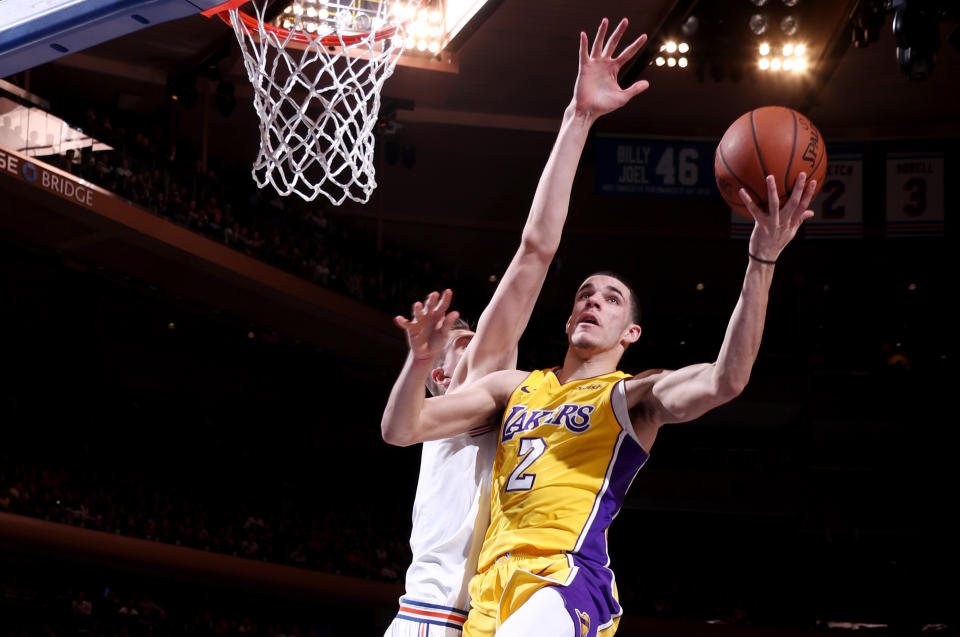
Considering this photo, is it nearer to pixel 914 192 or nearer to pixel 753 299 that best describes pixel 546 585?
pixel 753 299

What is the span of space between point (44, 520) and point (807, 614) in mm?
11144

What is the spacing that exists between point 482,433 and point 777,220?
1296 millimetres

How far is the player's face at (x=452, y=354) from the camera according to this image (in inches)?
Answer: 168

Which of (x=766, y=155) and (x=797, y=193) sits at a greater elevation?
(x=766, y=155)

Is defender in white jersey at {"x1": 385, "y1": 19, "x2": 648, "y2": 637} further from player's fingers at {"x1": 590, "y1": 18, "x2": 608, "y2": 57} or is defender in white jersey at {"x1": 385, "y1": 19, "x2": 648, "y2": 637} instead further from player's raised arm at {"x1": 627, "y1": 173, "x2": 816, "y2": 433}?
player's raised arm at {"x1": 627, "y1": 173, "x2": 816, "y2": 433}

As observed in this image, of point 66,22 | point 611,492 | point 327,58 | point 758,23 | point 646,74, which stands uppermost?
point 758,23

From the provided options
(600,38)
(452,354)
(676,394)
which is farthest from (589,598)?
(600,38)

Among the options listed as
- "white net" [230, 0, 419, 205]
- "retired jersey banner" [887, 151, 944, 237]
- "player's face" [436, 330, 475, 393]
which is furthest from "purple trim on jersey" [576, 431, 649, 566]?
"retired jersey banner" [887, 151, 944, 237]

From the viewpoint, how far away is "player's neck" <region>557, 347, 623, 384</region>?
3.62m

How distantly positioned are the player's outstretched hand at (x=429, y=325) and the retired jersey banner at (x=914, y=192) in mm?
15822

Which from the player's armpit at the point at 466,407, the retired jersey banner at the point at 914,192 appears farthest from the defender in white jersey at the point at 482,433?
the retired jersey banner at the point at 914,192

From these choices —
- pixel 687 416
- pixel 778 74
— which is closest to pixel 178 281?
pixel 778 74

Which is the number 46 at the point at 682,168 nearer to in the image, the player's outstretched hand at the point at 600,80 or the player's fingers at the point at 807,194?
the player's outstretched hand at the point at 600,80

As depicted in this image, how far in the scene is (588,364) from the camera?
363cm
